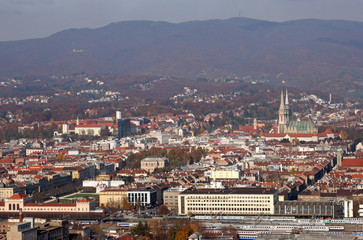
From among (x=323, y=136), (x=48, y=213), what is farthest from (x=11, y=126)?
(x=48, y=213)

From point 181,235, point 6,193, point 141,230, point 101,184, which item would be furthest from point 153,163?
point 181,235

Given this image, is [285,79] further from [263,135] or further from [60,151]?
[60,151]

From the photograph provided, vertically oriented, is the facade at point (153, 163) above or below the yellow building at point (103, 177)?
above

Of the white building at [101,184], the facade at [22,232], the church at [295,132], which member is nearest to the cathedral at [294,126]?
the church at [295,132]

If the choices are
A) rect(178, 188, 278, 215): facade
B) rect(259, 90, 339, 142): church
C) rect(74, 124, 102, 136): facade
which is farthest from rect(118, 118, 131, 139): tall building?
rect(178, 188, 278, 215): facade

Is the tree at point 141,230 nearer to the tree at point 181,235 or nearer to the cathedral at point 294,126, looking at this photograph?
the tree at point 181,235
